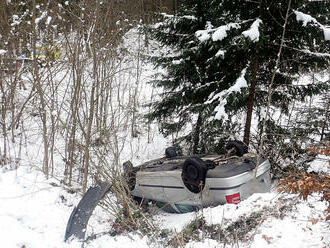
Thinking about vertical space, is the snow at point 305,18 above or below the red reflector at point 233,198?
above

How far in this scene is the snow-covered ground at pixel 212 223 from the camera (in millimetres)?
3643

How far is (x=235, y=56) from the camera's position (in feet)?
23.5

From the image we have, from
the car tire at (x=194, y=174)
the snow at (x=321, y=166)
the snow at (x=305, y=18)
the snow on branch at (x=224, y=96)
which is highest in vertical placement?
the snow at (x=305, y=18)

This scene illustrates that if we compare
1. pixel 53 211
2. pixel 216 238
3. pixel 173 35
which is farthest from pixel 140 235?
pixel 173 35

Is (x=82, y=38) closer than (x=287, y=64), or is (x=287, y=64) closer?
(x=82, y=38)

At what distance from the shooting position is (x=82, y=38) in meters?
6.14

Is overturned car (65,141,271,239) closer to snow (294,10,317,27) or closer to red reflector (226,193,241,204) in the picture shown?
red reflector (226,193,241,204)

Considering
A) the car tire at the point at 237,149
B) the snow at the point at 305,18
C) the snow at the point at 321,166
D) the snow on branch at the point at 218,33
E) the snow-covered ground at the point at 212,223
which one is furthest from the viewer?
the snow on branch at the point at 218,33

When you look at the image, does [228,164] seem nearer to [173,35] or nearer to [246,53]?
[246,53]

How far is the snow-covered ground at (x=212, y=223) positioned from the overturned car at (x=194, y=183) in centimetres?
18

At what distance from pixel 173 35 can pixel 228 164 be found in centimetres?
→ 564

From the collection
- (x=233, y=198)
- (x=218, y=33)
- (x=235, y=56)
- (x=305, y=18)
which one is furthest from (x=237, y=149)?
(x=305, y=18)

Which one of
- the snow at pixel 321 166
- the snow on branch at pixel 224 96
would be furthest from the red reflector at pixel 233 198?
the snow on branch at pixel 224 96

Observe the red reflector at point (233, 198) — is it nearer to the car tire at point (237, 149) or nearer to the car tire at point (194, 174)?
the car tire at point (194, 174)
